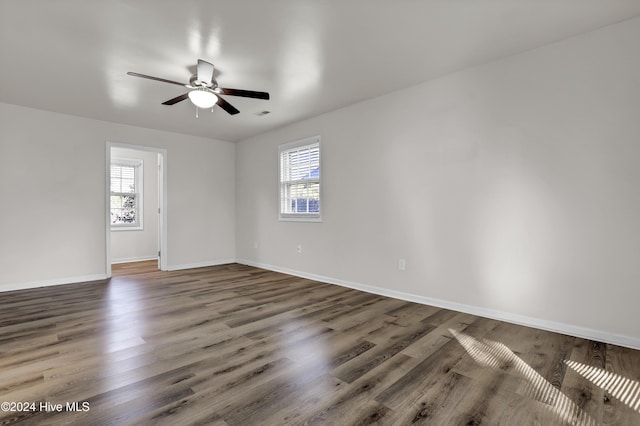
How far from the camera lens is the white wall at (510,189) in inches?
96.4

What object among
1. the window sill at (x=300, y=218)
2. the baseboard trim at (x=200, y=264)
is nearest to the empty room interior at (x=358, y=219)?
the window sill at (x=300, y=218)

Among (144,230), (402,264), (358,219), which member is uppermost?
(358,219)

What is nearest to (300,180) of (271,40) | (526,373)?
(271,40)

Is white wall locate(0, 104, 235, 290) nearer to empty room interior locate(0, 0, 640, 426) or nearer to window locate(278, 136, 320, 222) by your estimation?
empty room interior locate(0, 0, 640, 426)

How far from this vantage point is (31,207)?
4.40 m

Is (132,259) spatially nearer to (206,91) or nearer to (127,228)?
(127,228)

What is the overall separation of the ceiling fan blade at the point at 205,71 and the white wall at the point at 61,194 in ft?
9.84

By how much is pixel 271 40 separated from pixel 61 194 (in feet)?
13.4

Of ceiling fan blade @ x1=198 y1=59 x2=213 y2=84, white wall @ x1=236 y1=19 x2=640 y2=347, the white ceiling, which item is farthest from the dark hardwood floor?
the white ceiling

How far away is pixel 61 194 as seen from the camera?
4.62 m

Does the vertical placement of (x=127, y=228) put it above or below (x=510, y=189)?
below

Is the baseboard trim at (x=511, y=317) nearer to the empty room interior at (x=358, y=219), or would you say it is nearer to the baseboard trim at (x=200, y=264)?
the empty room interior at (x=358, y=219)

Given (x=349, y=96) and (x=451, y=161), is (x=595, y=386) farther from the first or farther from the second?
(x=349, y=96)

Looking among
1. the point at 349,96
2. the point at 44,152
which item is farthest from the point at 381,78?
the point at 44,152
